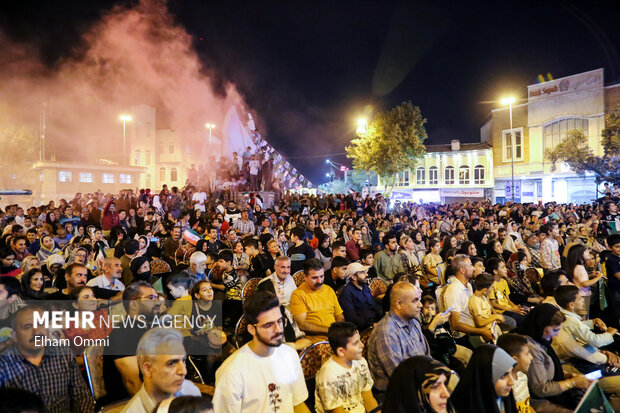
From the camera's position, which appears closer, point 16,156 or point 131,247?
point 131,247

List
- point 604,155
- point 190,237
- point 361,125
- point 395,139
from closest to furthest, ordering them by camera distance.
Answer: point 190,237 < point 604,155 < point 395,139 < point 361,125

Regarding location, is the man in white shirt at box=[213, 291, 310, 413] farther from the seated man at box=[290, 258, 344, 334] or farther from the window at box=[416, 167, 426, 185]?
the window at box=[416, 167, 426, 185]

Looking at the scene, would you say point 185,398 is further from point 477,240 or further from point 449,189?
point 449,189

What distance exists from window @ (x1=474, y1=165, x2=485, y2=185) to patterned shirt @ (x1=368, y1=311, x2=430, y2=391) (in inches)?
1639

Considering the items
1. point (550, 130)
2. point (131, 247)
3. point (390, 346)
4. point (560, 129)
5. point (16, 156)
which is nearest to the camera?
point (390, 346)

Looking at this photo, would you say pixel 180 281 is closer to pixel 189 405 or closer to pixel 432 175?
pixel 189 405

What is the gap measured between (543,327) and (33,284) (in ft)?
19.7

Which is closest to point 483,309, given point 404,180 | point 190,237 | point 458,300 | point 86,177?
point 458,300

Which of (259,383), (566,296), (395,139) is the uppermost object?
(395,139)

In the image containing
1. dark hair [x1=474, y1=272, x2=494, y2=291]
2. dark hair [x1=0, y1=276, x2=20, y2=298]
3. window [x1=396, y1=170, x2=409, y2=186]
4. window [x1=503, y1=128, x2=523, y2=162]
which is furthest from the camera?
window [x1=396, y1=170, x2=409, y2=186]

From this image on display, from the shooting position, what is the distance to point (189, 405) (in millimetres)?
2115

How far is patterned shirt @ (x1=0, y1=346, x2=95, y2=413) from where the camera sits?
2836 mm

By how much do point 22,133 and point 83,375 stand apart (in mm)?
46475

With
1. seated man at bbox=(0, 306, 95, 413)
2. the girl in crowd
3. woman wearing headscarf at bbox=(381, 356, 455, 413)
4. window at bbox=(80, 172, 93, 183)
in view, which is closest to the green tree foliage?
window at bbox=(80, 172, 93, 183)
